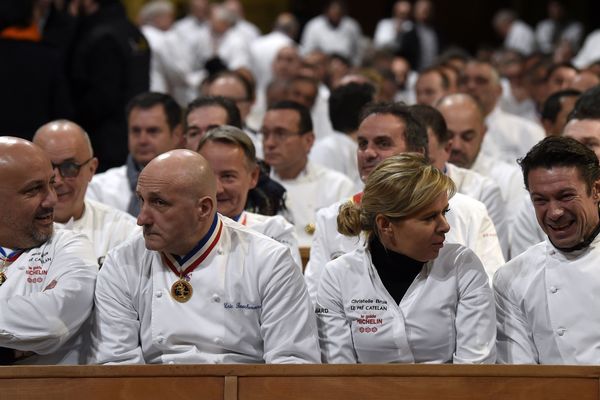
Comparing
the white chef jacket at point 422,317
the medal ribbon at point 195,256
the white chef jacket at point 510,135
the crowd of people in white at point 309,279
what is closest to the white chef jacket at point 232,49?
the white chef jacket at point 510,135

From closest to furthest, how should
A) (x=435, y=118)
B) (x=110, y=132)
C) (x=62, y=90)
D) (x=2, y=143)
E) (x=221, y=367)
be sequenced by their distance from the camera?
(x=221, y=367) < (x=2, y=143) < (x=435, y=118) < (x=62, y=90) < (x=110, y=132)

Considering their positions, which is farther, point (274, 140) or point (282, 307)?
point (274, 140)

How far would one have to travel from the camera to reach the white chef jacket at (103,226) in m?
4.85

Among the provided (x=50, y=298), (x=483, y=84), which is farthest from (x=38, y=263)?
(x=483, y=84)

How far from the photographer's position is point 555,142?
154 inches

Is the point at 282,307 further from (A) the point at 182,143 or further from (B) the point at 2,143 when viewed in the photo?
(A) the point at 182,143

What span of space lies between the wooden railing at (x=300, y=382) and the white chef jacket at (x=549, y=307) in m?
0.50

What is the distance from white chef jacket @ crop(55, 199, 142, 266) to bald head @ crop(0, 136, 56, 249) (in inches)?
26.8

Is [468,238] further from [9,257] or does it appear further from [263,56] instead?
[263,56]

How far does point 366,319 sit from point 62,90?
3529 mm

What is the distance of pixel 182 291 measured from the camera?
3.89 m

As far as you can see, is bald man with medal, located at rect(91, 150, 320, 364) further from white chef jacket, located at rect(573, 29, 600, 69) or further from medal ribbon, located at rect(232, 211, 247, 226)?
white chef jacket, located at rect(573, 29, 600, 69)

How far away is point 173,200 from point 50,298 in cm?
58

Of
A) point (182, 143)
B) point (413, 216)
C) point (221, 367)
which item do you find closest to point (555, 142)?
point (413, 216)
